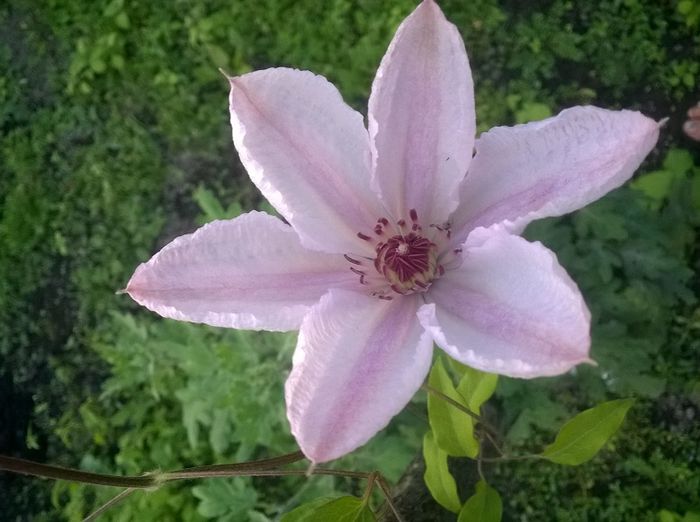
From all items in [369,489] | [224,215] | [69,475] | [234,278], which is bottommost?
[224,215]

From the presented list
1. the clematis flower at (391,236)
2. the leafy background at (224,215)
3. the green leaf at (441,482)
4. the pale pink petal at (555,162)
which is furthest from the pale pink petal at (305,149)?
the leafy background at (224,215)

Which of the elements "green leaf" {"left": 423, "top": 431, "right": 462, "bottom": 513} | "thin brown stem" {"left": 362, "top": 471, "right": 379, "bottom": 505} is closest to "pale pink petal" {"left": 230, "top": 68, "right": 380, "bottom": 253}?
"thin brown stem" {"left": 362, "top": 471, "right": 379, "bottom": 505}

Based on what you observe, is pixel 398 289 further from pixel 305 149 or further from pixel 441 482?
pixel 441 482

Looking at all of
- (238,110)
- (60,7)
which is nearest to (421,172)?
(238,110)

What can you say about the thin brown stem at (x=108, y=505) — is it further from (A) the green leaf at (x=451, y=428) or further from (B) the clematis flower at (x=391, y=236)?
(A) the green leaf at (x=451, y=428)

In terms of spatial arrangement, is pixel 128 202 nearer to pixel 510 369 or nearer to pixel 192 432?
pixel 192 432

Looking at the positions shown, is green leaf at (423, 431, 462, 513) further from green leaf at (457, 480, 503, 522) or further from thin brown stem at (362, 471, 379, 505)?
thin brown stem at (362, 471, 379, 505)

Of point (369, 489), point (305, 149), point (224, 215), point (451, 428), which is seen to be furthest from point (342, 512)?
point (224, 215)
